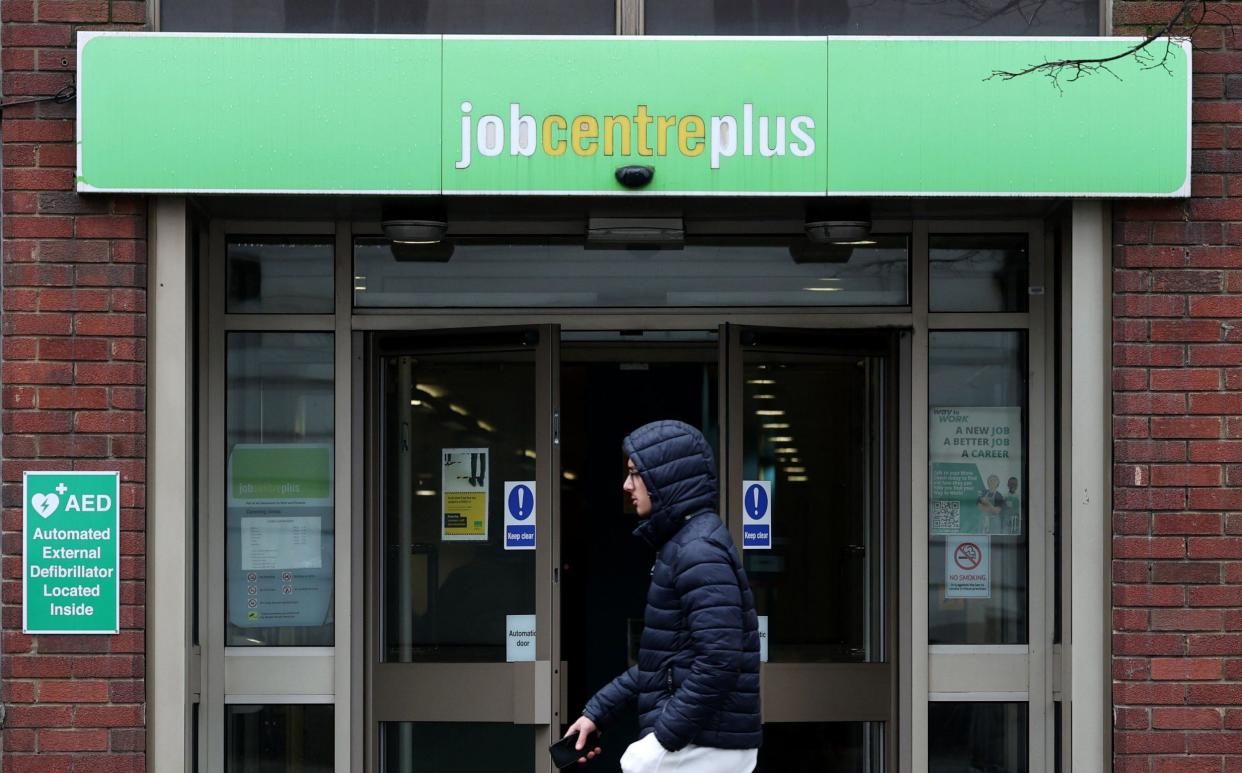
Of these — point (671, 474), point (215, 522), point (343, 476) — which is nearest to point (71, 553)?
point (215, 522)

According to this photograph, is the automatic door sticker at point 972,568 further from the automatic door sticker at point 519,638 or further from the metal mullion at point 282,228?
the metal mullion at point 282,228

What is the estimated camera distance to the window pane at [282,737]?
6609 mm

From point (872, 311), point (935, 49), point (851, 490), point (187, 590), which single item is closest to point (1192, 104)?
point (935, 49)

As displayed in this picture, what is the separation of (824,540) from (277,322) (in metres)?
2.64

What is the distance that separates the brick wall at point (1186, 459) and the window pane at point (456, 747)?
8.28 ft

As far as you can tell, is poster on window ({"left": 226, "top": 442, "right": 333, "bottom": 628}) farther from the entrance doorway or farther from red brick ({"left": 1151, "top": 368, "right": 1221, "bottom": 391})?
red brick ({"left": 1151, "top": 368, "right": 1221, "bottom": 391})

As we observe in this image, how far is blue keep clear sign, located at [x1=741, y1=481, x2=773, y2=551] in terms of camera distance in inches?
268

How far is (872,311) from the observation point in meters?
6.71

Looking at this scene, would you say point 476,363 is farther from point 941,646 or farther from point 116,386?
point 941,646

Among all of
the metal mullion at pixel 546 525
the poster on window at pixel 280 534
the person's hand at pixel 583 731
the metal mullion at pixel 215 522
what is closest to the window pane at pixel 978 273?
the metal mullion at pixel 546 525

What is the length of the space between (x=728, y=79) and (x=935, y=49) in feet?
2.59

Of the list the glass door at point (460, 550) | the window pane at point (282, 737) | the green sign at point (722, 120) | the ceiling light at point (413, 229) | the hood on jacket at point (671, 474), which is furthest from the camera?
the glass door at point (460, 550)

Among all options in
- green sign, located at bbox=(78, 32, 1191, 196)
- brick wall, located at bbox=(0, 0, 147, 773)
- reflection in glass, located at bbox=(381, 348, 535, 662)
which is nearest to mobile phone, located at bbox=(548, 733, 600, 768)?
brick wall, located at bbox=(0, 0, 147, 773)

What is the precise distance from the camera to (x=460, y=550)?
686 centimetres
